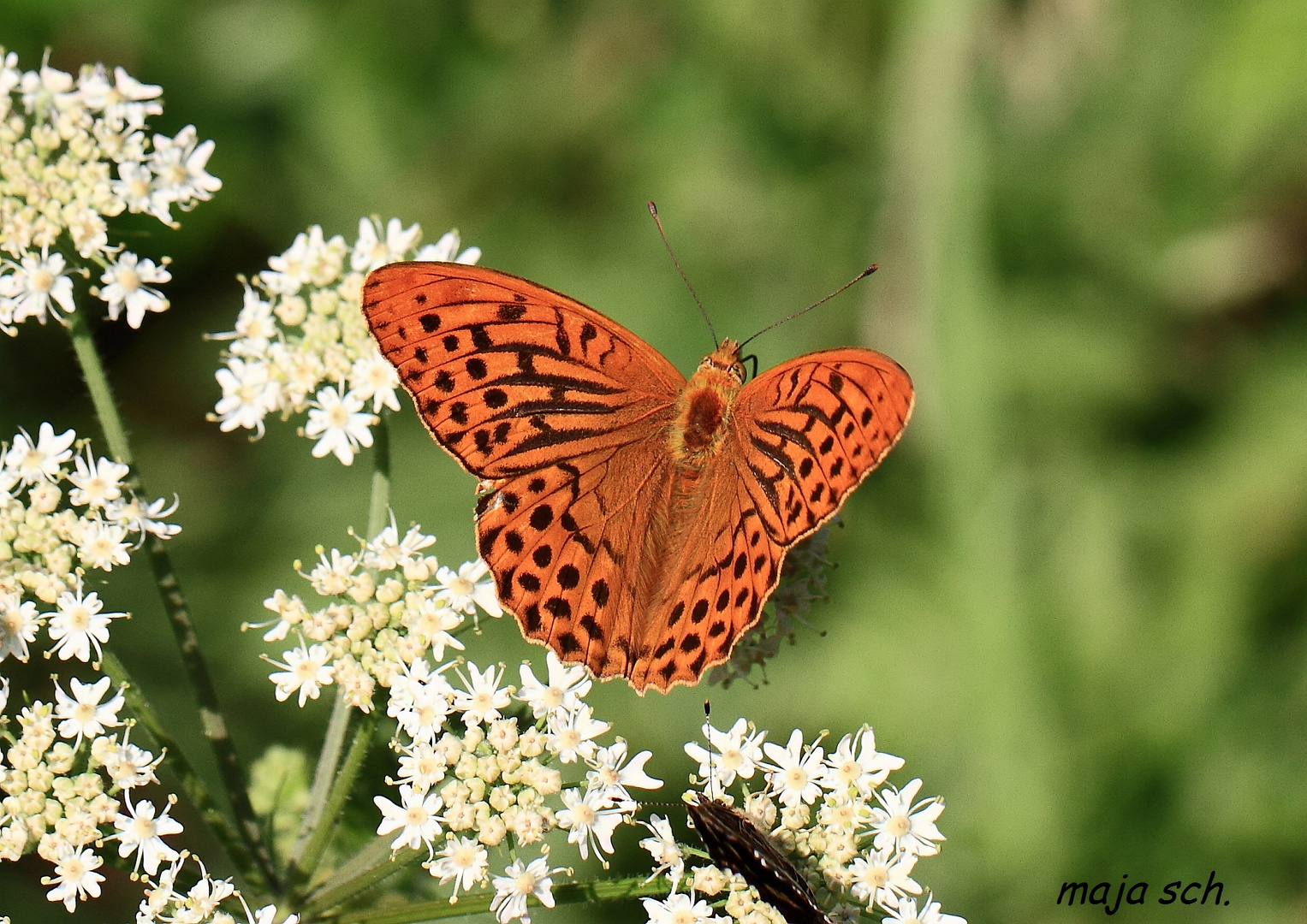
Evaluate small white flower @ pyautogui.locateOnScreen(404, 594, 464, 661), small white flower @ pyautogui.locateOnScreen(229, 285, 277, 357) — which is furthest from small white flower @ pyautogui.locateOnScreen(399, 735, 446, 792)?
small white flower @ pyautogui.locateOnScreen(229, 285, 277, 357)

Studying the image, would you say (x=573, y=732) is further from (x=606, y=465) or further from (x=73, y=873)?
(x=73, y=873)

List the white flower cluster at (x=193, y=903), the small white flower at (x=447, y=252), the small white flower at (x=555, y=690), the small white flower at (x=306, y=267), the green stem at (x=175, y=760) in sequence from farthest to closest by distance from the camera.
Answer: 1. the small white flower at (x=447, y=252)
2. the small white flower at (x=306, y=267)
3. the small white flower at (x=555, y=690)
4. the green stem at (x=175, y=760)
5. the white flower cluster at (x=193, y=903)

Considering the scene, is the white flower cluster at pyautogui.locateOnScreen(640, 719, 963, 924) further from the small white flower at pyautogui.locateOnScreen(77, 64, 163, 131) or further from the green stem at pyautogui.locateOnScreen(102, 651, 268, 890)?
the small white flower at pyautogui.locateOnScreen(77, 64, 163, 131)

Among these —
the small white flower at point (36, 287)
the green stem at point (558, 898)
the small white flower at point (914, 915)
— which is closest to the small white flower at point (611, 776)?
the green stem at point (558, 898)

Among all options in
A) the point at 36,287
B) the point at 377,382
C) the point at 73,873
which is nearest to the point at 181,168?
the point at 36,287

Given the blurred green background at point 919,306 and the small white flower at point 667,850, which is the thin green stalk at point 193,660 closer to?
the small white flower at point 667,850
